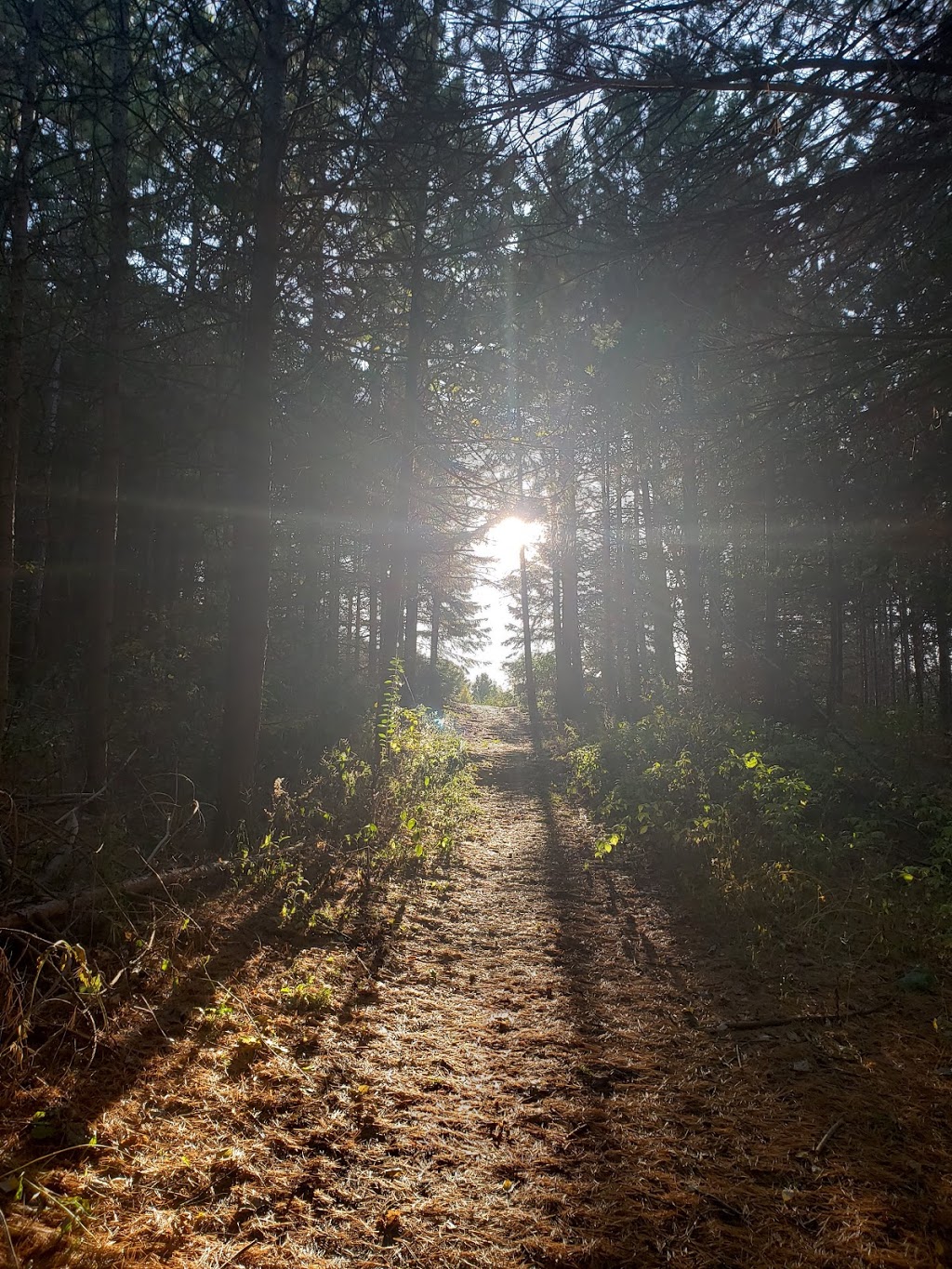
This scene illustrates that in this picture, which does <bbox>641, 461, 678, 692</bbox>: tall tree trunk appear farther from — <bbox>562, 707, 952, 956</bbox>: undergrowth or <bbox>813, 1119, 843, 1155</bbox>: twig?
<bbox>813, 1119, 843, 1155</bbox>: twig

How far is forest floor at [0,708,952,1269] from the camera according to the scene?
7.43 ft

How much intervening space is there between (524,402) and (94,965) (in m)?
10.5

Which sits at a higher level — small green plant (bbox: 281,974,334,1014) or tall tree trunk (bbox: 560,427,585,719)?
tall tree trunk (bbox: 560,427,585,719)

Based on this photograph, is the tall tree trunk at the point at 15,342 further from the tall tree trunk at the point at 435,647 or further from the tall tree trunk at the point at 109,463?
the tall tree trunk at the point at 435,647

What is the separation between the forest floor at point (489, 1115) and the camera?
226 centimetres

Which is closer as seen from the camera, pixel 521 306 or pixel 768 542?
pixel 521 306

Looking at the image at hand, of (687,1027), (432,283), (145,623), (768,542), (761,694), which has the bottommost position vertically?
(687,1027)

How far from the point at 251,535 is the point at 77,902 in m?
4.08

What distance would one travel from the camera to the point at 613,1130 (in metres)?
2.97

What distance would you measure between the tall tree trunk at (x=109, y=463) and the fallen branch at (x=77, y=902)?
399 centimetres

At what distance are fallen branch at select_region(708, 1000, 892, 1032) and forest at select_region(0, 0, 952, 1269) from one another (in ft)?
0.09

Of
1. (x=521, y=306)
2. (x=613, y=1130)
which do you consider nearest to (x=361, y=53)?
(x=521, y=306)

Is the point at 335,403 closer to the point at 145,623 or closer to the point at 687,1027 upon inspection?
the point at 145,623

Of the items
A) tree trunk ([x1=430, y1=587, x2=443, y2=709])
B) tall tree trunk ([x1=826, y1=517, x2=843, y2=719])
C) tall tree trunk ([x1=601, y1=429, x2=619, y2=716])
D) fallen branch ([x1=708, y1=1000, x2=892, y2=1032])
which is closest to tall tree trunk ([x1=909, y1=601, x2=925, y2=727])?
tall tree trunk ([x1=826, y1=517, x2=843, y2=719])
